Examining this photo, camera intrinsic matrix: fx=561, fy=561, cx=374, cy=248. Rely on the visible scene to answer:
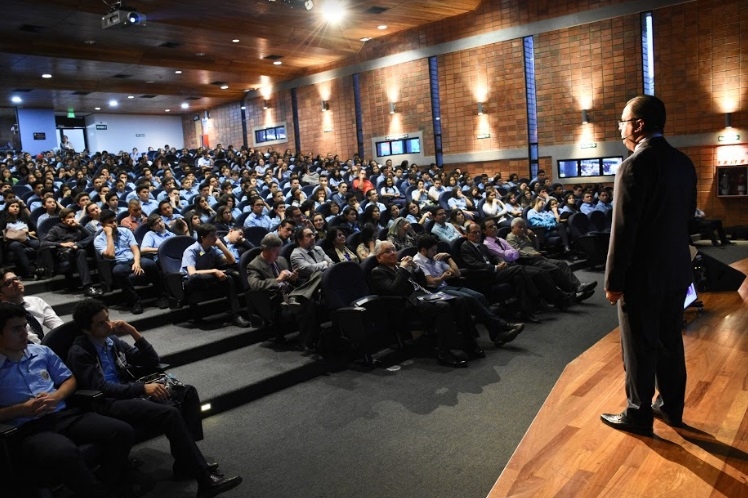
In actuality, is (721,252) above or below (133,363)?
below

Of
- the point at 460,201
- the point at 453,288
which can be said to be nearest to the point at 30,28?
the point at 460,201

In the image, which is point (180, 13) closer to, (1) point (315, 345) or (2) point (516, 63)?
(2) point (516, 63)

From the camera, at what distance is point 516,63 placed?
1169cm

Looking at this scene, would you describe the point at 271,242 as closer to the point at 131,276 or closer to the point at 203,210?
the point at 131,276

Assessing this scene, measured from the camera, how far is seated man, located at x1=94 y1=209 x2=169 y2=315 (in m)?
4.55

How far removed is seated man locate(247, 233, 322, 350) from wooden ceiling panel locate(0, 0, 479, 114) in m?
5.30

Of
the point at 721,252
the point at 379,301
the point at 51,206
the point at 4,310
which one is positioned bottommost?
the point at 721,252

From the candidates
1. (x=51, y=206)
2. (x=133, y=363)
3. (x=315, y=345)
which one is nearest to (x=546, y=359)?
(x=315, y=345)

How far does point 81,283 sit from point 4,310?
285 centimetres

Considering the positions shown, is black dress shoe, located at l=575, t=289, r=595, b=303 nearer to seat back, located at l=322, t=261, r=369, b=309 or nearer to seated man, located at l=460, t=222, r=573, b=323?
seated man, located at l=460, t=222, r=573, b=323

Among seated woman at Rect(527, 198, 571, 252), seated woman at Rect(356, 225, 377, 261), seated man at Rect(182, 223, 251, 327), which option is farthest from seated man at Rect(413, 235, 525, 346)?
seated woman at Rect(527, 198, 571, 252)

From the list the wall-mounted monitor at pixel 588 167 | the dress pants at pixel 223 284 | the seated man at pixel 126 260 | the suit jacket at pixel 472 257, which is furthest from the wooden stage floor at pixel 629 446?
the wall-mounted monitor at pixel 588 167

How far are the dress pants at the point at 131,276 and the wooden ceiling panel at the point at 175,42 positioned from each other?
5.08m

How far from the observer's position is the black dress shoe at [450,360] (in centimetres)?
374
